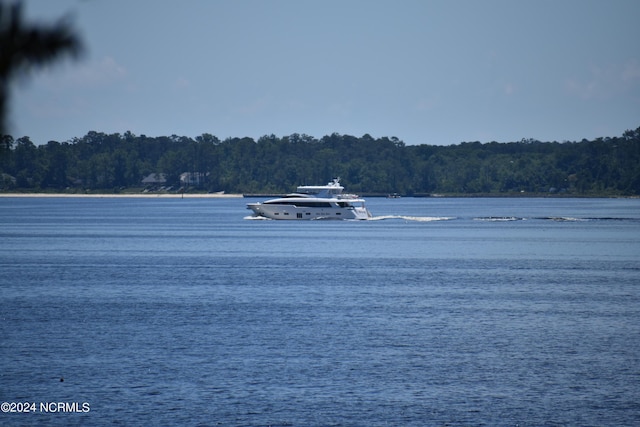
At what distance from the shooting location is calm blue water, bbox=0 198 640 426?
30.9 m

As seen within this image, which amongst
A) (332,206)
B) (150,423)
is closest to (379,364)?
(150,423)

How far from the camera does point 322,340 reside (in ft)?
142

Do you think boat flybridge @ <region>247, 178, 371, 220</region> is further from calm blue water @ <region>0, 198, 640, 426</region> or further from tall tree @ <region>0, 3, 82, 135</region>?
tall tree @ <region>0, 3, 82, 135</region>

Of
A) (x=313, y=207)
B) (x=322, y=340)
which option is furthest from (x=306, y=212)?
(x=322, y=340)

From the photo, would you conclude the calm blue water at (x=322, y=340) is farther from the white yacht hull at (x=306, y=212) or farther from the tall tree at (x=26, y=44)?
the white yacht hull at (x=306, y=212)

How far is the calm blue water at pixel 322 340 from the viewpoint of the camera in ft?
101

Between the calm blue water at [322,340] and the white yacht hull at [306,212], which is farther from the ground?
the white yacht hull at [306,212]

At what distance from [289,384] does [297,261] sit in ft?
190

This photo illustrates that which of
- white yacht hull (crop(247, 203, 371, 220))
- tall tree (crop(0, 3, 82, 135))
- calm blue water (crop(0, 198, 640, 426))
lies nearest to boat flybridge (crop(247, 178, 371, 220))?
white yacht hull (crop(247, 203, 371, 220))

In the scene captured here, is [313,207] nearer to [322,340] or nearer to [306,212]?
[306,212]

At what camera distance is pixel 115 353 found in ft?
131

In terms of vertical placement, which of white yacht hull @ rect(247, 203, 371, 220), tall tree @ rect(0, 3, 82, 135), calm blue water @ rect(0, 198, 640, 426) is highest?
tall tree @ rect(0, 3, 82, 135)

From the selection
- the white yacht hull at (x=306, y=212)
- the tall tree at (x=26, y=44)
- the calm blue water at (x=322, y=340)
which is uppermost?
the tall tree at (x=26, y=44)

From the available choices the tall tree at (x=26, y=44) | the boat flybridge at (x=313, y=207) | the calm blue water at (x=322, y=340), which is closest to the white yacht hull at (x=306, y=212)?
the boat flybridge at (x=313, y=207)
